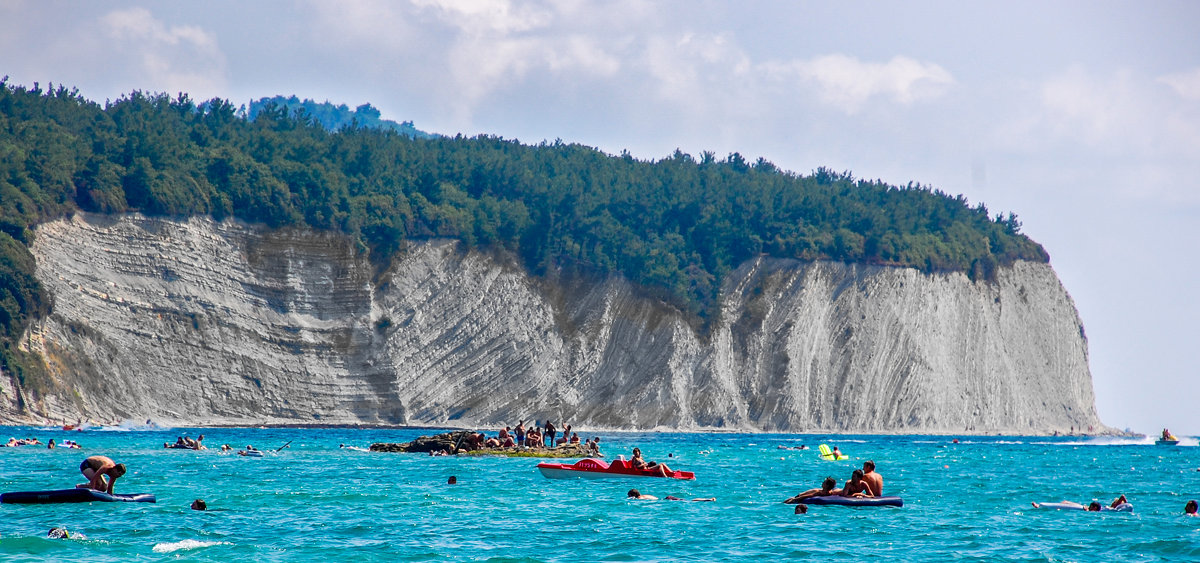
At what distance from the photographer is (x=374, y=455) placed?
187 feet

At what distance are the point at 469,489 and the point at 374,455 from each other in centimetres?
1949

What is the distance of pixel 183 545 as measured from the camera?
2473cm

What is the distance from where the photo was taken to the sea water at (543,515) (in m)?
25.1

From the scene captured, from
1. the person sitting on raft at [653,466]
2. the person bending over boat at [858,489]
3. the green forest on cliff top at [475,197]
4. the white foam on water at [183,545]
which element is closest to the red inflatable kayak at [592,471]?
the person sitting on raft at [653,466]

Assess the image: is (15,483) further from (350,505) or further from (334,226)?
(334,226)

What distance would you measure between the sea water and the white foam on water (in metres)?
0.04

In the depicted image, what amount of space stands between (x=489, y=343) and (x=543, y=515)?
68615 millimetres

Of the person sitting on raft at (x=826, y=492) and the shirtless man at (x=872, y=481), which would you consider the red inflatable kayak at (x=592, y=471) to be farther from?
the shirtless man at (x=872, y=481)

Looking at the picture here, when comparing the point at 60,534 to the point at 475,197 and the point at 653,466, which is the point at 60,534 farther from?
the point at 475,197

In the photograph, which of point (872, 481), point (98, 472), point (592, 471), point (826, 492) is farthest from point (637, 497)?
point (98, 472)

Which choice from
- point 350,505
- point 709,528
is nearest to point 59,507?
point 350,505

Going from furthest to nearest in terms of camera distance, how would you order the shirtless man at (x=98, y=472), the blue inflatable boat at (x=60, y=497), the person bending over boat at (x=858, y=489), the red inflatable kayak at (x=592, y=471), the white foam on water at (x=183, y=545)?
1. the red inflatable kayak at (x=592, y=471)
2. the person bending over boat at (x=858, y=489)
3. the shirtless man at (x=98, y=472)
4. the blue inflatable boat at (x=60, y=497)
5. the white foam on water at (x=183, y=545)

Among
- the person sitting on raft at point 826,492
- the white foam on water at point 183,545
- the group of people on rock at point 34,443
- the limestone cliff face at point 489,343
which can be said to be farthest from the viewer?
the limestone cliff face at point 489,343

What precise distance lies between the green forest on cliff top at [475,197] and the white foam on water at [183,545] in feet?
208
